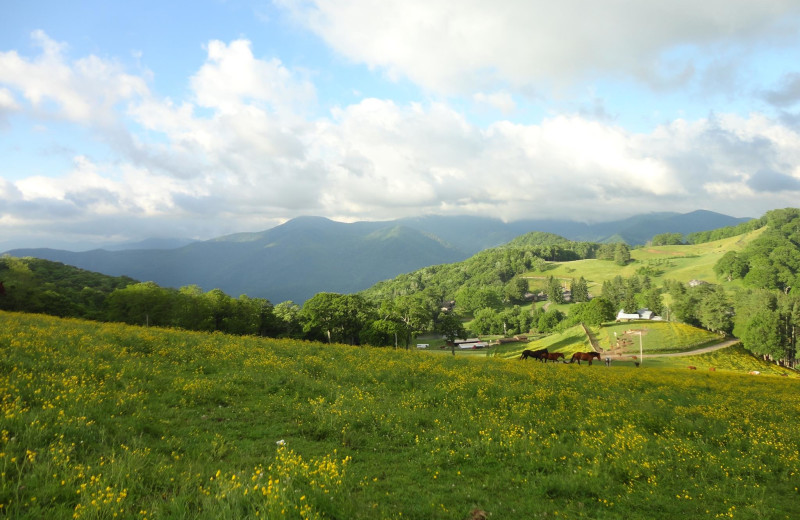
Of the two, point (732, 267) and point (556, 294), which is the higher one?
point (732, 267)

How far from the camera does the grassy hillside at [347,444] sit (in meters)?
6.63

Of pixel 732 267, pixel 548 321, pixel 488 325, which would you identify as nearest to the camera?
pixel 548 321

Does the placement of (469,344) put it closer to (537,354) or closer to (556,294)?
(556,294)

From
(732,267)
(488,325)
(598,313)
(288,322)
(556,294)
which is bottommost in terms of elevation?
(488,325)

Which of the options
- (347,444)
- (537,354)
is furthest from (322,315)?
(347,444)

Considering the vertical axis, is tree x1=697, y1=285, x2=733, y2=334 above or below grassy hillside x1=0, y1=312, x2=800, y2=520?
below

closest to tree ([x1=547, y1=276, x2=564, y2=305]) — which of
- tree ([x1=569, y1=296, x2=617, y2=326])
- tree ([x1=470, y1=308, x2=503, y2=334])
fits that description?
tree ([x1=470, y1=308, x2=503, y2=334])

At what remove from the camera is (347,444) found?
35.1ft

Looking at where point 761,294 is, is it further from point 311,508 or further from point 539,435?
point 311,508

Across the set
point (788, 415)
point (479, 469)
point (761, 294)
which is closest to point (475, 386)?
point (479, 469)

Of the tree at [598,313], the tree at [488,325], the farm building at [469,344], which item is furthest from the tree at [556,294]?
the farm building at [469,344]

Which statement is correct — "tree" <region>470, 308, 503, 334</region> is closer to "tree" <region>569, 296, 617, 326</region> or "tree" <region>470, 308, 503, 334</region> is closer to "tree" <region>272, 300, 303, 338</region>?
"tree" <region>569, 296, 617, 326</region>

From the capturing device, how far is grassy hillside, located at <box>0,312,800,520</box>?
6.63m

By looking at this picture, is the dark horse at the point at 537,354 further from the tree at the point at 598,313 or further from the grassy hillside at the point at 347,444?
the tree at the point at 598,313
